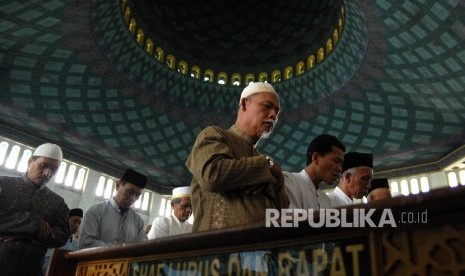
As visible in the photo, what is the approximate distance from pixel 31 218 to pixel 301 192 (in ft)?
7.51

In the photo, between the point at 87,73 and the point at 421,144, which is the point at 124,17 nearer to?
the point at 87,73

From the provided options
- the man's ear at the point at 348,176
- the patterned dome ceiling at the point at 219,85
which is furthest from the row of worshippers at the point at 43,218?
the patterned dome ceiling at the point at 219,85

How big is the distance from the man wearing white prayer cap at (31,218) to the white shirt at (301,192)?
83.2 inches

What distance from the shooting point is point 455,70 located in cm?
1164

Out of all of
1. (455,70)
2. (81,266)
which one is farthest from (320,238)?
(455,70)

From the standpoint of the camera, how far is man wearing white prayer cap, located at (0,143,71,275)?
10.5 feet

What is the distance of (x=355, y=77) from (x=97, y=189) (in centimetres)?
1211

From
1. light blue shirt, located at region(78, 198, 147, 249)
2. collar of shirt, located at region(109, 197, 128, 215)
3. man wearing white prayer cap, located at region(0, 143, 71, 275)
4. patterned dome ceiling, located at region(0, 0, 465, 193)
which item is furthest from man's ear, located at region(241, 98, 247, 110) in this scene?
patterned dome ceiling, located at region(0, 0, 465, 193)

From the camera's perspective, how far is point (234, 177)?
1943 mm

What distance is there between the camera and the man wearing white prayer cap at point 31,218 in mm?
3205

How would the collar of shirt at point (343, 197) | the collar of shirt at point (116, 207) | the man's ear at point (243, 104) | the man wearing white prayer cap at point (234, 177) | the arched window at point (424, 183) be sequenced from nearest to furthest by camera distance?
the man wearing white prayer cap at point (234, 177), the man's ear at point (243, 104), the collar of shirt at point (343, 197), the collar of shirt at point (116, 207), the arched window at point (424, 183)

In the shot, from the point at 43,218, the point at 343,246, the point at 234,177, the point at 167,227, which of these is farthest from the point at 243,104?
the point at 167,227

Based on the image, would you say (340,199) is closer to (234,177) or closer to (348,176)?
(348,176)

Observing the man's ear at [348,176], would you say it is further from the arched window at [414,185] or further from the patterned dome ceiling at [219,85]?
the arched window at [414,185]
